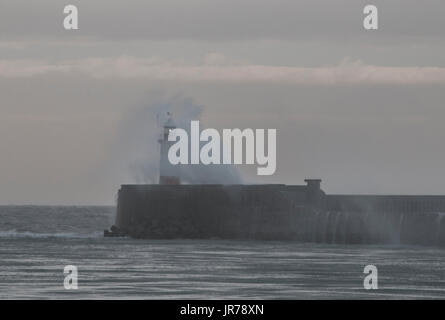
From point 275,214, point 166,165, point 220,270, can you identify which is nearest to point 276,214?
point 275,214

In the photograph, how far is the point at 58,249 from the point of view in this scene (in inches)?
1881

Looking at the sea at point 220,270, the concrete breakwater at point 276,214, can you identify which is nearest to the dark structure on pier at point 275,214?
the concrete breakwater at point 276,214

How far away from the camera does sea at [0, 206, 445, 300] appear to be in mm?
28969

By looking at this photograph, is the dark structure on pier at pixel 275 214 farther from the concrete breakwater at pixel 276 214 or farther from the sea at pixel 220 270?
the sea at pixel 220 270

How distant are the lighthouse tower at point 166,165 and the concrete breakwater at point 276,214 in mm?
2913

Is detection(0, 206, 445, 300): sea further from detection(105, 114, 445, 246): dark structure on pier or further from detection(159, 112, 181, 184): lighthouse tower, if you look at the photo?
detection(159, 112, 181, 184): lighthouse tower

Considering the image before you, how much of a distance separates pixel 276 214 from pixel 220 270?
54.7ft

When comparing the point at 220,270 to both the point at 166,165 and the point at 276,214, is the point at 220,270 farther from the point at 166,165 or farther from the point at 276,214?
the point at 166,165

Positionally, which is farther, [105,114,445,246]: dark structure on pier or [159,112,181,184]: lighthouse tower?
[159,112,181,184]: lighthouse tower

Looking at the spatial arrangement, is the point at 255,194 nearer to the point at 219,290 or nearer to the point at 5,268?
the point at 5,268

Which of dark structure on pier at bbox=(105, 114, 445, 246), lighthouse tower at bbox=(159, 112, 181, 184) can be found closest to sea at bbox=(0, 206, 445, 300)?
dark structure on pier at bbox=(105, 114, 445, 246)

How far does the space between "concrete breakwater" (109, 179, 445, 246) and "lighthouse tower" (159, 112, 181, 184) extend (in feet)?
9.56
